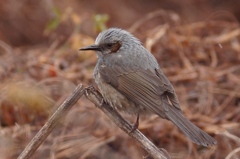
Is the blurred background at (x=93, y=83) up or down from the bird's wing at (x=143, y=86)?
down

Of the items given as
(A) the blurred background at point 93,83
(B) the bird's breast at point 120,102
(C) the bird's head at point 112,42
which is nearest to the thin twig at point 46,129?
(B) the bird's breast at point 120,102

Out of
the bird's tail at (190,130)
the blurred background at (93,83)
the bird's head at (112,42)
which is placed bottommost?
the blurred background at (93,83)

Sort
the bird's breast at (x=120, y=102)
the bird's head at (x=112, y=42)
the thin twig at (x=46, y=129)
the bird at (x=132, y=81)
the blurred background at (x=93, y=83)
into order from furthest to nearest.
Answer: the blurred background at (x=93, y=83)
the bird's head at (x=112, y=42)
the bird's breast at (x=120, y=102)
the bird at (x=132, y=81)
the thin twig at (x=46, y=129)

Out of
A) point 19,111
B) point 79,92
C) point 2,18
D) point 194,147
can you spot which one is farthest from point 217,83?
point 2,18

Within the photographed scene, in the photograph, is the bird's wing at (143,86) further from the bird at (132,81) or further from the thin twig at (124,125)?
the thin twig at (124,125)

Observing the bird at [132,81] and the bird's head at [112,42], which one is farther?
the bird's head at [112,42]

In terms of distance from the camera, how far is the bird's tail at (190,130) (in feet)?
15.4

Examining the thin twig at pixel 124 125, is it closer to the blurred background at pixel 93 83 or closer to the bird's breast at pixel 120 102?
the bird's breast at pixel 120 102

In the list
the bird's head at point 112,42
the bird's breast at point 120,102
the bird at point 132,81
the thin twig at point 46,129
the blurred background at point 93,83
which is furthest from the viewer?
the blurred background at point 93,83

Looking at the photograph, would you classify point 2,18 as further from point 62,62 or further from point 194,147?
point 194,147

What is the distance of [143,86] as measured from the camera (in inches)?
209

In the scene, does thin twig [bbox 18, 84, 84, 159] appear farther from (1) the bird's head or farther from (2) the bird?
(1) the bird's head

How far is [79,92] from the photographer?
476cm

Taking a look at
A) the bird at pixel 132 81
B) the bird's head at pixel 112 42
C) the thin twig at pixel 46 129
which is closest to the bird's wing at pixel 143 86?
the bird at pixel 132 81
